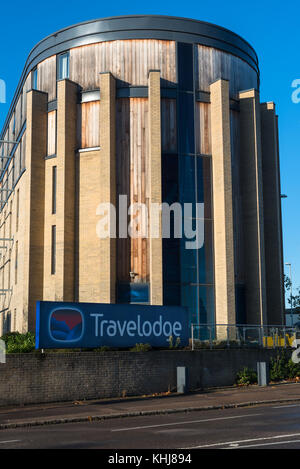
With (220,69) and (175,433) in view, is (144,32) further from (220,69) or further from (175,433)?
(175,433)

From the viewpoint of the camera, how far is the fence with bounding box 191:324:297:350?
990 inches

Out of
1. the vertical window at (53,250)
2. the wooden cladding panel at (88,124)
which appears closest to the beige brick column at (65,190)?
the vertical window at (53,250)

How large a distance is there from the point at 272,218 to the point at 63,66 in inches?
701

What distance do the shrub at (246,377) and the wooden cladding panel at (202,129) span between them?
15899mm

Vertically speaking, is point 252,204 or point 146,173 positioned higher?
point 146,173

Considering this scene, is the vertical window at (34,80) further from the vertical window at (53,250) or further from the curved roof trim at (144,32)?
the vertical window at (53,250)

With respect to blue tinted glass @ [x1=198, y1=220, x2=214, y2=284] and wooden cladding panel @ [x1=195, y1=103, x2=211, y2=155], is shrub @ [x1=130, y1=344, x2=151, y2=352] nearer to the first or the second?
blue tinted glass @ [x1=198, y1=220, x2=214, y2=284]

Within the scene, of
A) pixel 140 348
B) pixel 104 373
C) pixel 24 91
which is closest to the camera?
pixel 104 373

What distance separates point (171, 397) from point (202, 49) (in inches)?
967

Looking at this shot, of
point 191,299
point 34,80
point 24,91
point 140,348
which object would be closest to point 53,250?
point 191,299

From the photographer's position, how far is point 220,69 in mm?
38312

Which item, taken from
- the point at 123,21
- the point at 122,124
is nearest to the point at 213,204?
the point at 122,124
